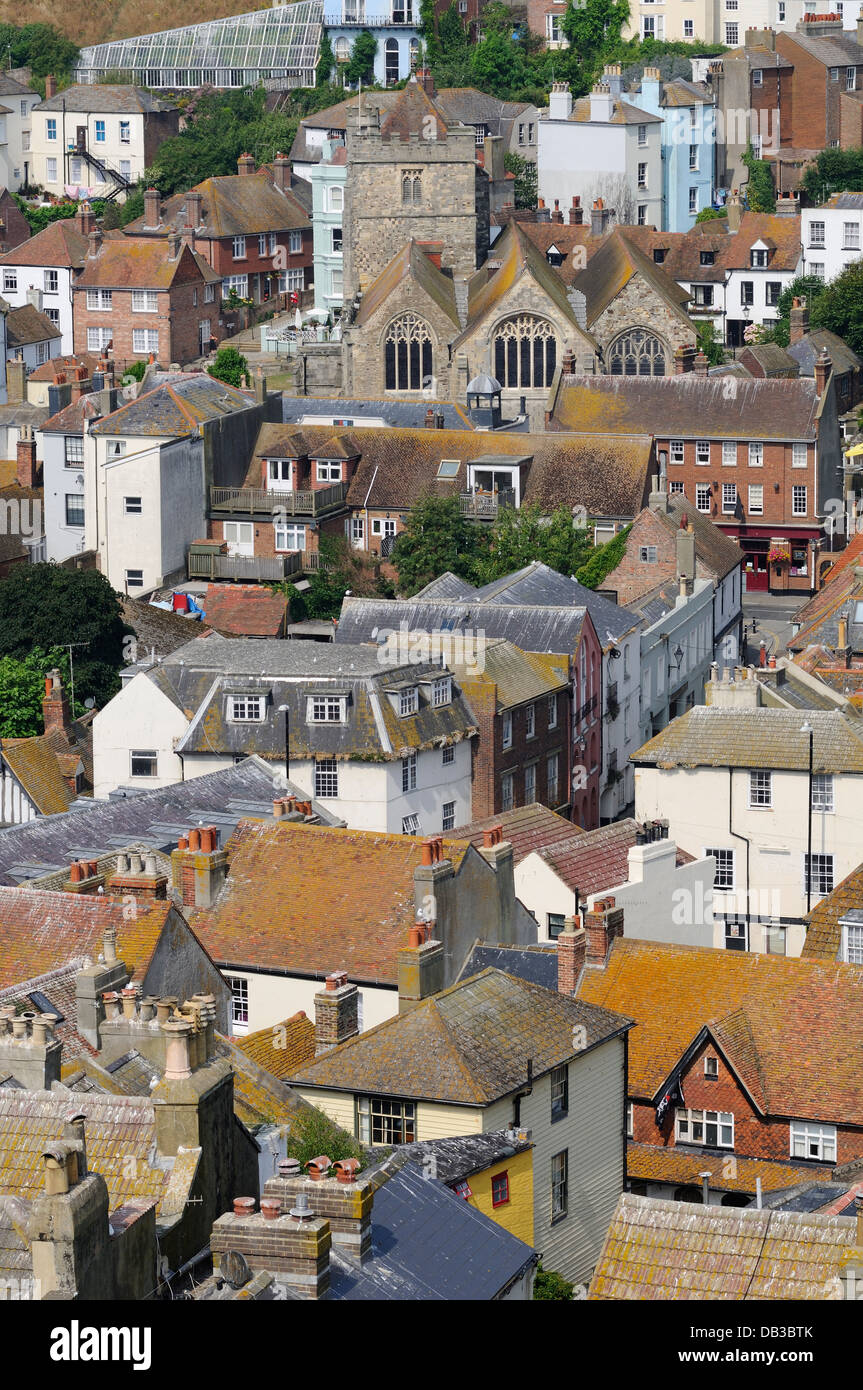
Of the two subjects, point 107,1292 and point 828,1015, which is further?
point 828,1015

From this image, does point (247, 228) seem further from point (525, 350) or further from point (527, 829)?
point (527, 829)

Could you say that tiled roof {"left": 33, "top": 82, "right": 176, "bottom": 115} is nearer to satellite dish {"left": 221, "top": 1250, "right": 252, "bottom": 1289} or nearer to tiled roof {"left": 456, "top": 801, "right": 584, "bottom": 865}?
tiled roof {"left": 456, "top": 801, "right": 584, "bottom": 865}

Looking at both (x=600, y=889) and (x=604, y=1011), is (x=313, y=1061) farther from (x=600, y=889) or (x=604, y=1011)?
(x=600, y=889)

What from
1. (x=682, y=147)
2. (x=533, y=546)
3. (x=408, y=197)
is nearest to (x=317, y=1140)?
(x=533, y=546)

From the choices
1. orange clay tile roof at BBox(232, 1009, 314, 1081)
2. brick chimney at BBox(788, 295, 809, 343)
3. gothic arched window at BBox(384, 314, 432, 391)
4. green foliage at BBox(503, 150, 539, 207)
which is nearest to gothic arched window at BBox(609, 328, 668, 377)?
gothic arched window at BBox(384, 314, 432, 391)

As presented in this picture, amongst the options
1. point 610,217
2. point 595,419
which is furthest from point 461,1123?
point 610,217

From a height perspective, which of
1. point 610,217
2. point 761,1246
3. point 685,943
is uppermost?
point 610,217

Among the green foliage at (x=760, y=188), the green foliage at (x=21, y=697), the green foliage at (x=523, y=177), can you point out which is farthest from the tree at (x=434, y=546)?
the green foliage at (x=760, y=188)

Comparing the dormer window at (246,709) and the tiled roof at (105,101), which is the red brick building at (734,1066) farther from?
the tiled roof at (105,101)
